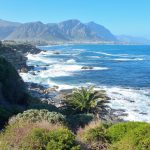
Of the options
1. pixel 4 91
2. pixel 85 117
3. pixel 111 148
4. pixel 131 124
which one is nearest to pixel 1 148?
pixel 111 148

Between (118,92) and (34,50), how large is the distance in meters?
122

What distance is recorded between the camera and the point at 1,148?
16.4m

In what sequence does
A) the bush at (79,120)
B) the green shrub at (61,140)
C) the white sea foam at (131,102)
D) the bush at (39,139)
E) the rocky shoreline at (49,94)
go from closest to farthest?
the green shrub at (61,140) → the bush at (39,139) → the bush at (79,120) → the white sea foam at (131,102) → the rocky shoreline at (49,94)

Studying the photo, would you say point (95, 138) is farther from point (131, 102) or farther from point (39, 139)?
point (131, 102)

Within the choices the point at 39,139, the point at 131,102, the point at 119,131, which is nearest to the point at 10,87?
the point at 131,102

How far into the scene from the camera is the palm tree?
1550 inches

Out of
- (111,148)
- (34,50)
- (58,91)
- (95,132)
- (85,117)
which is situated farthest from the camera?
(34,50)

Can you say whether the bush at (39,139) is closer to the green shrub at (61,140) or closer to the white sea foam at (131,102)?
the green shrub at (61,140)

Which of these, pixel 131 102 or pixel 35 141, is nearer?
pixel 35 141

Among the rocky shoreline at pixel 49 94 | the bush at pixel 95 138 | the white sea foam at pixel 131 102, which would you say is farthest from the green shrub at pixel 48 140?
the rocky shoreline at pixel 49 94

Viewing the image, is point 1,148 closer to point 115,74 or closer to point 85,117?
point 85,117

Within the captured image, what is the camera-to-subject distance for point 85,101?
39.7m

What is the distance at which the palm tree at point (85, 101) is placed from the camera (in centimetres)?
3938

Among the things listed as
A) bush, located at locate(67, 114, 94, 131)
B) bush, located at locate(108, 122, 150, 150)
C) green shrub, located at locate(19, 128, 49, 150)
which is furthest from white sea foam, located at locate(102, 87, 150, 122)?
green shrub, located at locate(19, 128, 49, 150)
